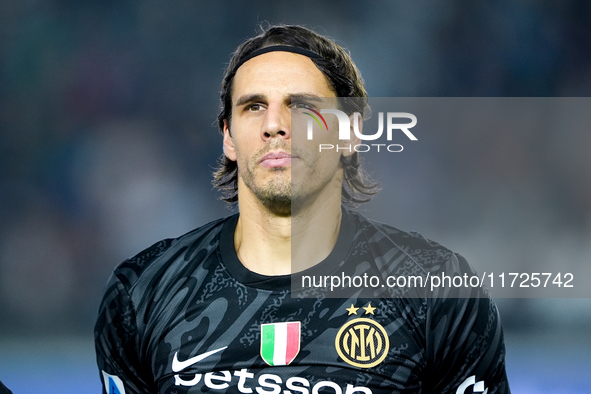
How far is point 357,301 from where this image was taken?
7.82 feet

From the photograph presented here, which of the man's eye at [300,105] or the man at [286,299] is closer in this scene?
the man at [286,299]

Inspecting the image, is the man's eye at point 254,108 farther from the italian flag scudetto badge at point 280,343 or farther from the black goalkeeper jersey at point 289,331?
the italian flag scudetto badge at point 280,343

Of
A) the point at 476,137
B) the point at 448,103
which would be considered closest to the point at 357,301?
the point at 476,137

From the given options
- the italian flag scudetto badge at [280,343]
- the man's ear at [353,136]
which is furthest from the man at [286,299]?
the man's ear at [353,136]

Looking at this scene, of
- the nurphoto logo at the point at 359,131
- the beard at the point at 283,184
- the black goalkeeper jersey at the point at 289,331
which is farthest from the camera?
the nurphoto logo at the point at 359,131

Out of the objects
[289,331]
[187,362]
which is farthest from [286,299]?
[187,362]

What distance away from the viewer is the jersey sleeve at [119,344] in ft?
8.16

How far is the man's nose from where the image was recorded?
7.89 ft

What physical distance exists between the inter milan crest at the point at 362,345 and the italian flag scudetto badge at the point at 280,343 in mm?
191

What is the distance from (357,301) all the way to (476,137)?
1354 millimetres

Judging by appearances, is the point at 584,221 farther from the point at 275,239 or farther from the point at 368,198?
the point at 275,239

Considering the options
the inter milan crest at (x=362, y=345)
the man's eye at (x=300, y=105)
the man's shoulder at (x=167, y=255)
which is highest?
the man's eye at (x=300, y=105)

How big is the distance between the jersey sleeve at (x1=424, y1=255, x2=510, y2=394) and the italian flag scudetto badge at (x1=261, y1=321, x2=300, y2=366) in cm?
61

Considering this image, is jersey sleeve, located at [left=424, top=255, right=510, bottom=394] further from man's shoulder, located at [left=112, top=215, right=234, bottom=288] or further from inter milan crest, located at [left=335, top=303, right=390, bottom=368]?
man's shoulder, located at [left=112, top=215, right=234, bottom=288]
